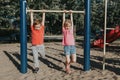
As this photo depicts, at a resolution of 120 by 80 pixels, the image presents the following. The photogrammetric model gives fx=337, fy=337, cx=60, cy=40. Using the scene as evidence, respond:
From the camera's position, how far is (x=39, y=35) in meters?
9.60

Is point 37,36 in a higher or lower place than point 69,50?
higher

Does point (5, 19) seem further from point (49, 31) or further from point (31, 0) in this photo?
point (49, 31)

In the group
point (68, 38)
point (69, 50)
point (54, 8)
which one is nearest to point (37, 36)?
point (68, 38)

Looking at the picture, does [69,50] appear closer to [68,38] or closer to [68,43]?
[68,43]

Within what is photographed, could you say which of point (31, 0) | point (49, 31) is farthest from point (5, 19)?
point (49, 31)

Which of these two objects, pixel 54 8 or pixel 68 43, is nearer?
pixel 68 43

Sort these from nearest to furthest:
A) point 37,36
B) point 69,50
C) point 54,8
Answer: point 69,50 → point 37,36 → point 54,8

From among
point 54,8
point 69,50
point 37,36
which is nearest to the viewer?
point 69,50

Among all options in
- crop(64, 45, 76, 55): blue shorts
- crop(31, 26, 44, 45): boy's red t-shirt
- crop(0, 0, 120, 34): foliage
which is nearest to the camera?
crop(64, 45, 76, 55): blue shorts

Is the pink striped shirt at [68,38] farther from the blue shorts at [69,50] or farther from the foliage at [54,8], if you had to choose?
the foliage at [54,8]

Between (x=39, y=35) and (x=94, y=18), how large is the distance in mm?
28747

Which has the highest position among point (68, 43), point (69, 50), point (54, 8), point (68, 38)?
point (54, 8)

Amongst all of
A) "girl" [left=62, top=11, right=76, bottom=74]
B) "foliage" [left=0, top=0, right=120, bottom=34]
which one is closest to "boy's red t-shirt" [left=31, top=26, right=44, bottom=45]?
"girl" [left=62, top=11, right=76, bottom=74]

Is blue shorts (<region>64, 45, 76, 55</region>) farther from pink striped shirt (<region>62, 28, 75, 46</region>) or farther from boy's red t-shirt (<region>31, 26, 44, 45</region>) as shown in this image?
boy's red t-shirt (<region>31, 26, 44, 45</region>)
